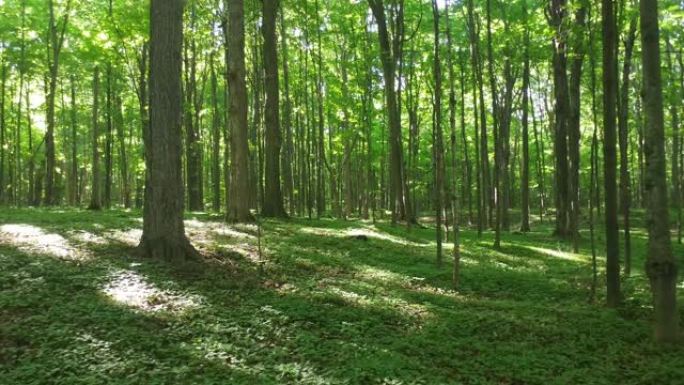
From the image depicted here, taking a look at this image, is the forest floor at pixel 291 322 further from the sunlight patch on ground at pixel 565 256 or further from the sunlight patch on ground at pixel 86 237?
the sunlight patch on ground at pixel 565 256

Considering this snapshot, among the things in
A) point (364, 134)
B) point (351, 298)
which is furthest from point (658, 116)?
point (364, 134)

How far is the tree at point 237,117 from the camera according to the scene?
14359 mm

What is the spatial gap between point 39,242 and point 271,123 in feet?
29.1

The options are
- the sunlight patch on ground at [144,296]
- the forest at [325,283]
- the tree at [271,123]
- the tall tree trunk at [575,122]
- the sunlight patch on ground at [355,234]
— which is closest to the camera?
the forest at [325,283]

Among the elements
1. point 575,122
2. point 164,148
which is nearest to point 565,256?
point 575,122

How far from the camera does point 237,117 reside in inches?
573

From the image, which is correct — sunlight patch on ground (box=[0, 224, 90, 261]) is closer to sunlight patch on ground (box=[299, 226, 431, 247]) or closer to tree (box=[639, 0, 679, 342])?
sunlight patch on ground (box=[299, 226, 431, 247])

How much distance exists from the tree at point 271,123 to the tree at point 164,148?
7773 mm

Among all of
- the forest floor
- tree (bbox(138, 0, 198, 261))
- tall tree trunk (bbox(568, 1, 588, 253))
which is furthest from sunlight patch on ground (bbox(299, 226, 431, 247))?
tree (bbox(138, 0, 198, 261))

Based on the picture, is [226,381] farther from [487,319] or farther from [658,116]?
[658,116]

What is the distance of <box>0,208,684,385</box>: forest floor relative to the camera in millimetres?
5293

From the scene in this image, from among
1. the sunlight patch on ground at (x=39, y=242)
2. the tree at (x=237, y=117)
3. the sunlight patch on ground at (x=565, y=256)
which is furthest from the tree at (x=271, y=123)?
the sunlight patch on ground at (x=565, y=256)

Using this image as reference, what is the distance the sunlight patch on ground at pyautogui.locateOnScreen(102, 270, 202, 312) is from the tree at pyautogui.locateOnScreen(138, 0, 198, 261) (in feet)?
4.38

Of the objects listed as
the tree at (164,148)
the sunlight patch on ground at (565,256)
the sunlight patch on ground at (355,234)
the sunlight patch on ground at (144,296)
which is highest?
the tree at (164,148)
